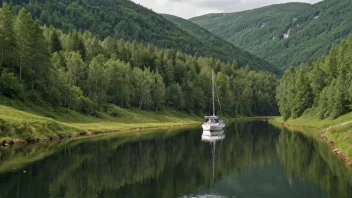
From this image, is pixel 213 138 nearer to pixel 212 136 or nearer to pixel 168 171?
pixel 212 136

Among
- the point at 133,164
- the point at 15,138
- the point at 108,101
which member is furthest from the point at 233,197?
the point at 108,101

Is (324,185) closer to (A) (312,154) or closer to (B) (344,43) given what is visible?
(A) (312,154)

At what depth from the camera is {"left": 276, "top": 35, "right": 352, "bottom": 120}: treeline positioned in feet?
402

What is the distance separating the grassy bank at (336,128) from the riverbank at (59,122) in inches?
1873

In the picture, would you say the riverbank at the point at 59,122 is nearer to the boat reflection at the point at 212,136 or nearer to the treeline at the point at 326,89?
the boat reflection at the point at 212,136

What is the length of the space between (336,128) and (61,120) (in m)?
67.1

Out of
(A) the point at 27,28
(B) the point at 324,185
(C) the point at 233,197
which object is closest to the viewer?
(C) the point at 233,197

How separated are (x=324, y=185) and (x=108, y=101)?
385 feet

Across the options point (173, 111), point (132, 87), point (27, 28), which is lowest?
point (173, 111)

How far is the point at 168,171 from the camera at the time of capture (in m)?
57.1

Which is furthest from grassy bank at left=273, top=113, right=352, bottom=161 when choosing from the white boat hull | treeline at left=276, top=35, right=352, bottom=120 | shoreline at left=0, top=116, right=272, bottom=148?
shoreline at left=0, top=116, right=272, bottom=148

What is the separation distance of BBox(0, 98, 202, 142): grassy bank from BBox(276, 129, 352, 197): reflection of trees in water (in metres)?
48.2

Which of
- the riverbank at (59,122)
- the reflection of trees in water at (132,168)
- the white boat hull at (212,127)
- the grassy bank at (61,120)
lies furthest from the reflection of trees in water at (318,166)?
the grassy bank at (61,120)

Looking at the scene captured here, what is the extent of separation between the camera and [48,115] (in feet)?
338
